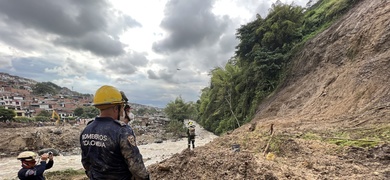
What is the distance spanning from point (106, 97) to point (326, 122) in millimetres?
9783

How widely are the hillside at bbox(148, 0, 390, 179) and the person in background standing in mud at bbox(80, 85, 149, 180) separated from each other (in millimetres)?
3189

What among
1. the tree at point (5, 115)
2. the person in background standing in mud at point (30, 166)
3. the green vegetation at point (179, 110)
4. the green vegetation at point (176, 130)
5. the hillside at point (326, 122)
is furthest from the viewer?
the green vegetation at point (179, 110)

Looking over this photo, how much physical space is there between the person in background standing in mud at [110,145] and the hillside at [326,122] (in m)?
3.19

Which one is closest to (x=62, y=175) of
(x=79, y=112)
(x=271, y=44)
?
(x=271, y=44)

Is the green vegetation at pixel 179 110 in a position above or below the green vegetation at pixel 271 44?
below

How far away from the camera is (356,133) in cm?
737

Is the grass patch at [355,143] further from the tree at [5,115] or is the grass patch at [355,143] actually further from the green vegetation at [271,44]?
the tree at [5,115]

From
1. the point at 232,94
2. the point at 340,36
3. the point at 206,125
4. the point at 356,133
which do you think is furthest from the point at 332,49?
the point at 206,125

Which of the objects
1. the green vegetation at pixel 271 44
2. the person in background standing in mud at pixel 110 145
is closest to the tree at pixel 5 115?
the green vegetation at pixel 271 44

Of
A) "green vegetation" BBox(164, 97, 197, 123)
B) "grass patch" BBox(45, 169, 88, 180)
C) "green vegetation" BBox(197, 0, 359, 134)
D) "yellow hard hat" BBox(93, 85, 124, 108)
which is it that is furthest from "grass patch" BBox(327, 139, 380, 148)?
"green vegetation" BBox(164, 97, 197, 123)

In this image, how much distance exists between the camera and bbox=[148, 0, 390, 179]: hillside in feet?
17.3

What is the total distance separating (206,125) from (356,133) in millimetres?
30579

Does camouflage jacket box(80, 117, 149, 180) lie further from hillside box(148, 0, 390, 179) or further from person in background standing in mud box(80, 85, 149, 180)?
hillside box(148, 0, 390, 179)

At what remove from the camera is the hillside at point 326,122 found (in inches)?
208
